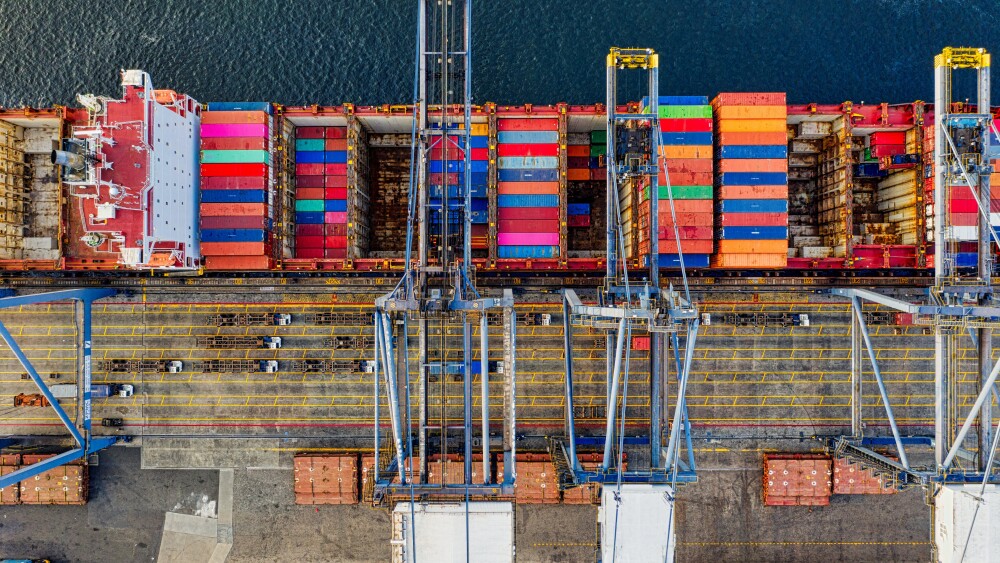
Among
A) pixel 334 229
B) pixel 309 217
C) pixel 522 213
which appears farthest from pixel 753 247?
pixel 309 217

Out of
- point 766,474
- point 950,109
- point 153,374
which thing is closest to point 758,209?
point 950,109

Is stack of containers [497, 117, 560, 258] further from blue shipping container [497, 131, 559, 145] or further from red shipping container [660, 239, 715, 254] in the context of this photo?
red shipping container [660, 239, 715, 254]

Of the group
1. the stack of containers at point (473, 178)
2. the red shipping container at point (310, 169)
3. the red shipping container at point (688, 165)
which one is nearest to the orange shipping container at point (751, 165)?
the red shipping container at point (688, 165)

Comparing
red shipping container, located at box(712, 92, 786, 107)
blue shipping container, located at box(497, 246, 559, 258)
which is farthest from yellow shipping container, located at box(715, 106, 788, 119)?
blue shipping container, located at box(497, 246, 559, 258)

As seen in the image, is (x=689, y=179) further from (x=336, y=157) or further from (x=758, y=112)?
(x=336, y=157)

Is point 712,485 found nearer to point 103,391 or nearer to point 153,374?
point 153,374

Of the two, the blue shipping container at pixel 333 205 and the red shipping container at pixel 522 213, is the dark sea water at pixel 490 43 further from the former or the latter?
the red shipping container at pixel 522 213
